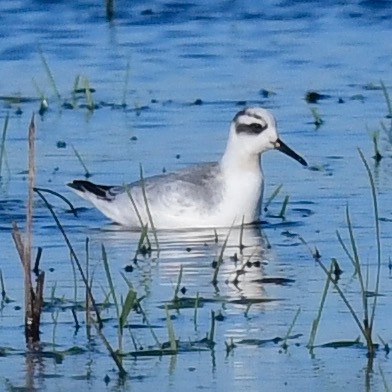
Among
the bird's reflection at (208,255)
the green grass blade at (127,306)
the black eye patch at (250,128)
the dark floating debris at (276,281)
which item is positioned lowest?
the green grass blade at (127,306)

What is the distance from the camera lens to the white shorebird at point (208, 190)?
14703mm

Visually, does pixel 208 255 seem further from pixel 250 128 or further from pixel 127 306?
pixel 127 306

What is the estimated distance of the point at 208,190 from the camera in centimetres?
1487

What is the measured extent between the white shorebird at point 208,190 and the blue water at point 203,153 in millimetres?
228

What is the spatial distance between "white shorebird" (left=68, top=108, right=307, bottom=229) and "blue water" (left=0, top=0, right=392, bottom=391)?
23cm

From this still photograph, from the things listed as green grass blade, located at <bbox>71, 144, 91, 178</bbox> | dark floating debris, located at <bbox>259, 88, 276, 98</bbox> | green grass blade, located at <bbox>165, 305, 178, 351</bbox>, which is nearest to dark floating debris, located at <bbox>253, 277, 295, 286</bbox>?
green grass blade, located at <bbox>165, 305, 178, 351</bbox>

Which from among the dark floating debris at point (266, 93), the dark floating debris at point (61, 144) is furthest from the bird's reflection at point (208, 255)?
the dark floating debris at point (266, 93)

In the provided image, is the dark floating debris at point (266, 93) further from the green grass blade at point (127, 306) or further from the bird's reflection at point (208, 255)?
the green grass blade at point (127, 306)

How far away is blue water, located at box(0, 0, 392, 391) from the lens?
10445 mm

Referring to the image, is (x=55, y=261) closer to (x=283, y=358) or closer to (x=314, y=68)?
(x=283, y=358)

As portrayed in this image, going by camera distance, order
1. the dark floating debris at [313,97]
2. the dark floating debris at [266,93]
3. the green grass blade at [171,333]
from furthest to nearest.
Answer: the dark floating debris at [266,93]
the dark floating debris at [313,97]
the green grass blade at [171,333]

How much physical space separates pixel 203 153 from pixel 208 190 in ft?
5.09

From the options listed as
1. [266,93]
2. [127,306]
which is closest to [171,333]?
[127,306]

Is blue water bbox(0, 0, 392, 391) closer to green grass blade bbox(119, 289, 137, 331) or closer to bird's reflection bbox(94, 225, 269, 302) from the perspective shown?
bird's reflection bbox(94, 225, 269, 302)
